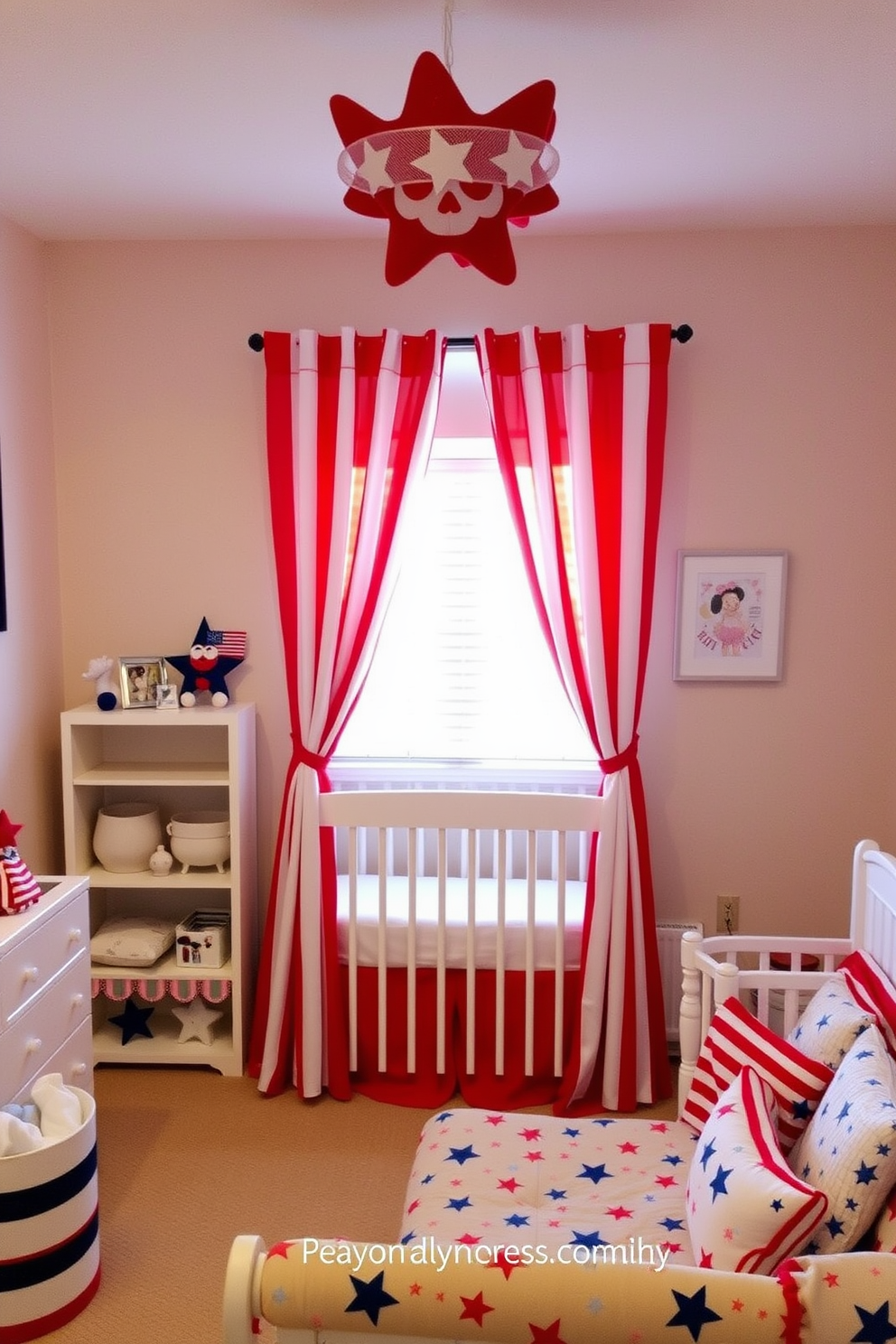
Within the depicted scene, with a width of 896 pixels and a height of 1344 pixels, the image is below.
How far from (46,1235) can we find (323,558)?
1816mm

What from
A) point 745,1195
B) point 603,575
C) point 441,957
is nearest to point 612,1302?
point 745,1195

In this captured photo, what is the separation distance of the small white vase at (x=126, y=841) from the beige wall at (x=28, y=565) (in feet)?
0.66

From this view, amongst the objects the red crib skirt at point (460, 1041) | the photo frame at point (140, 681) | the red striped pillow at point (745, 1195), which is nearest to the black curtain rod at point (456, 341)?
the photo frame at point (140, 681)

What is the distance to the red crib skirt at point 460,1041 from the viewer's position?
2.99 metres

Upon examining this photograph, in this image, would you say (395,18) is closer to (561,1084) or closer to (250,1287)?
(250,1287)

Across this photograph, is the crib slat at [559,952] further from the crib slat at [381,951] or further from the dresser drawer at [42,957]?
the dresser drawer at [42,957]

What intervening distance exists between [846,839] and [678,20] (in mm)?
2322

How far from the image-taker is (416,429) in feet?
9.95

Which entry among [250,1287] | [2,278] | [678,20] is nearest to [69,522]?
[2,278]

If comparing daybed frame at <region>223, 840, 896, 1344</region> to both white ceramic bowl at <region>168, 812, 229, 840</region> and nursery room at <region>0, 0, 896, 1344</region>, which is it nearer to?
nursery room at <region>0, 0, 896, 1344</region>

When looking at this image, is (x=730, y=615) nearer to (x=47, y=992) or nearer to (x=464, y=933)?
(x=464, y=933)

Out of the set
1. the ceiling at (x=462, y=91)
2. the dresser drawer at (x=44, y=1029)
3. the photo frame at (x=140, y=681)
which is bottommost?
the dresser drawer at (x=44, y=1029)

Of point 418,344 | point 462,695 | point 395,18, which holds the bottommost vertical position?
point 462,695

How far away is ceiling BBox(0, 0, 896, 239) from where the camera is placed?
6.05 feet
